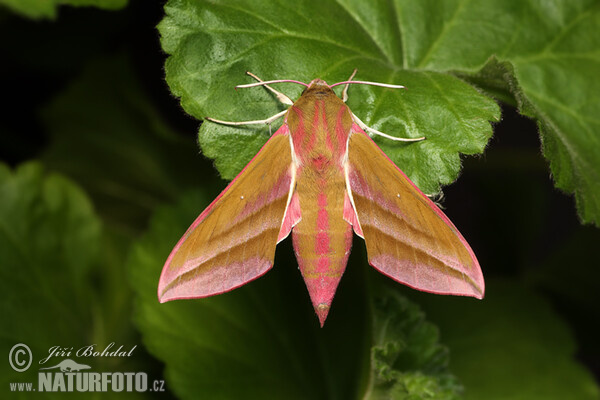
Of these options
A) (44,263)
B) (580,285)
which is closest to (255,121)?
(44,263)

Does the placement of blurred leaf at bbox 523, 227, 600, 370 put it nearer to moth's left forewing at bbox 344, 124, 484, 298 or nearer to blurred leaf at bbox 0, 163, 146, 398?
moth's left forewing at bbox 344, 124, 484, 298

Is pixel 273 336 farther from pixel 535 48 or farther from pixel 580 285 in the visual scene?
pixel 580 285

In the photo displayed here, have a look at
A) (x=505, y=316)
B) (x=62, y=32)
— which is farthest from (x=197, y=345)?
(x=62, y=32)

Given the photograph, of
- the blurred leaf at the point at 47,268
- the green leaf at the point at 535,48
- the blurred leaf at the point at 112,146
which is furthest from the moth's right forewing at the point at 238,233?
the blurred leaf at the point at 112,146

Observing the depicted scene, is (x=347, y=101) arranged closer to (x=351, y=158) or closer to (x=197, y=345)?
(x=351, y=158)

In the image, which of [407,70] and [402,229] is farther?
[407,70]

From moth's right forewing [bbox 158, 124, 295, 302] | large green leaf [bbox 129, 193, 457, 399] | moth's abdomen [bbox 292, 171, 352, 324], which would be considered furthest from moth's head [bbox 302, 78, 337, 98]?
large green leaf [bbox 129, 193, 457, 399]

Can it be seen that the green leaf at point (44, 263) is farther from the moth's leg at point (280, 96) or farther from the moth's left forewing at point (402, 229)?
the moth's left forewing at point (402, 229)
